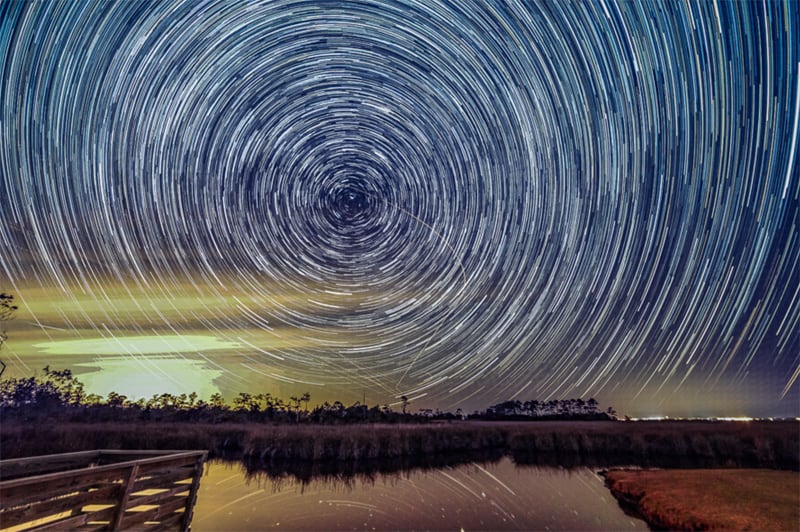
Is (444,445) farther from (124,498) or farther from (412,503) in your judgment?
(124,498)

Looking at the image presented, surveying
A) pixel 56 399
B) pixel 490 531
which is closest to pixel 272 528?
pixel 490 531

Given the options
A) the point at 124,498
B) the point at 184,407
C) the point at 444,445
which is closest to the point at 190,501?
the point at 124,498

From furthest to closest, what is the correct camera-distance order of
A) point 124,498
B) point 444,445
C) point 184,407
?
point 184,407 → point 444,445 → point 124,498

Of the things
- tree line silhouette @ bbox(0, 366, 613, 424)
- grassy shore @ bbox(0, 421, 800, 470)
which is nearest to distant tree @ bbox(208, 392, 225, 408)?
tree line silhouette @ bbox(0, 366, 613, 424)

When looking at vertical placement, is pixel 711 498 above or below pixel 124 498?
below

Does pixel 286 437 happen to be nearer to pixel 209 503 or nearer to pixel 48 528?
pixel 209 503

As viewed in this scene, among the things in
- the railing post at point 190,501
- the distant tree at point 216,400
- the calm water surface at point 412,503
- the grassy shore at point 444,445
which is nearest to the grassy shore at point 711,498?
the calm water surface at point 412,503
